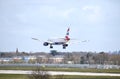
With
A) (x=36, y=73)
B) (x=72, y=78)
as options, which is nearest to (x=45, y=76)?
(x=36, y=73)

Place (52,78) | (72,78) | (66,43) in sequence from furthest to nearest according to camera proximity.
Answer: (72,78)
(52,78)
(66,43)

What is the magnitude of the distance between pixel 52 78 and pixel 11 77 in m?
10.4

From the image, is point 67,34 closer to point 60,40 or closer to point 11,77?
point 60,40

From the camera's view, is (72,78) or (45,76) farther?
(72,78)

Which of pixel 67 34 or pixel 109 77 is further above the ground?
pixel 67 34

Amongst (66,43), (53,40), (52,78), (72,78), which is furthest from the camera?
(72,78)

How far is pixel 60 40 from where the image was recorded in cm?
6456

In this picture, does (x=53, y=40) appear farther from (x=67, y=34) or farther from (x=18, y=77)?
Result: (x=18, y=77)

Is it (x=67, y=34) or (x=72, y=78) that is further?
(x=72, y=78)

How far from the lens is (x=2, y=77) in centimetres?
8206

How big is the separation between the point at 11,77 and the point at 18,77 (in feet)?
4.52

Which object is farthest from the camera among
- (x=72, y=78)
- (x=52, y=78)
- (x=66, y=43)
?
(x=72, y=78)

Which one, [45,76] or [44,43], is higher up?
[44,43]

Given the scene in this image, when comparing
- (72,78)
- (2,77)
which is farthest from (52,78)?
(2,77)
